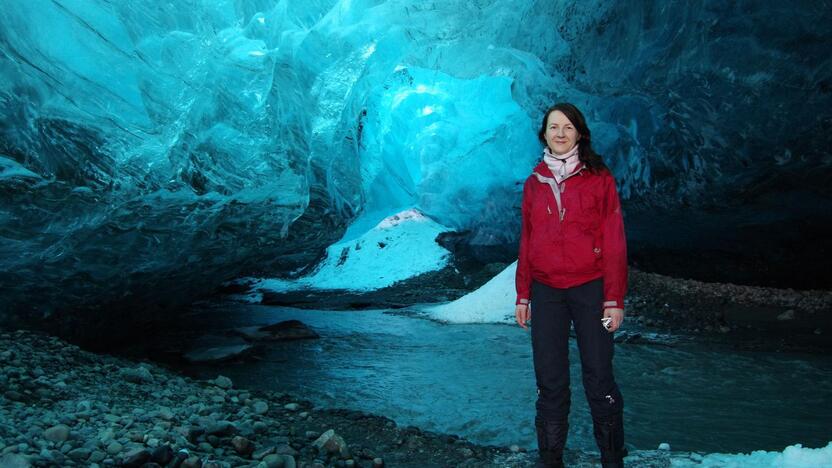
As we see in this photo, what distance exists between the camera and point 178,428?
2719 mm

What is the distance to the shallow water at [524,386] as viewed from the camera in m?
3.02

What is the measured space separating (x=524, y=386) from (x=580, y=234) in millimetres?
2049

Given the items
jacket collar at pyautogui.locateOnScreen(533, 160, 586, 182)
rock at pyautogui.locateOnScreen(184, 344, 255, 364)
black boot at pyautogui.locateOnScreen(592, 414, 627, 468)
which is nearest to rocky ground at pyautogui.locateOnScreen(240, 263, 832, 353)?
rock at pyautogui.locateOnScreen(184, 344, 255, 364)

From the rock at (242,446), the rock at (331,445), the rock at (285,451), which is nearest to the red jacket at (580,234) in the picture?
the rock at (331,445)

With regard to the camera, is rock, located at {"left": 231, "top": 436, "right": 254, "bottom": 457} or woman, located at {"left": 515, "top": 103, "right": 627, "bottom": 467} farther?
rock, located at {"left": 231, "top": 436, "right": 254, "bottom": 457}

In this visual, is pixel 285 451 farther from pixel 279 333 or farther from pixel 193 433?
pixel 279 333

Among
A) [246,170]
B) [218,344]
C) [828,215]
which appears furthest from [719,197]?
[218,344]

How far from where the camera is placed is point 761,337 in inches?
239

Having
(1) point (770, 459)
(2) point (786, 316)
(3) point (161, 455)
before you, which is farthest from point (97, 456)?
(2) point (786, 316)

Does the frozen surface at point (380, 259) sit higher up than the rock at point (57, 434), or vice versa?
the frozen surface at point (380, 259)

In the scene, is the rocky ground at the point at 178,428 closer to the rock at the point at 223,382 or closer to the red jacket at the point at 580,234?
the rock at the point at 223,382

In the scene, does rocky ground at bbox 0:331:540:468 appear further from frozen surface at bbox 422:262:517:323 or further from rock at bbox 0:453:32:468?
frozen surface at bbox 422:262:517:323

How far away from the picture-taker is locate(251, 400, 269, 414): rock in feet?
11.3

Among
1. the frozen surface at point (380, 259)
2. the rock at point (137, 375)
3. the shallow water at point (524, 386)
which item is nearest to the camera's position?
the shallow water at point (524, 386)
